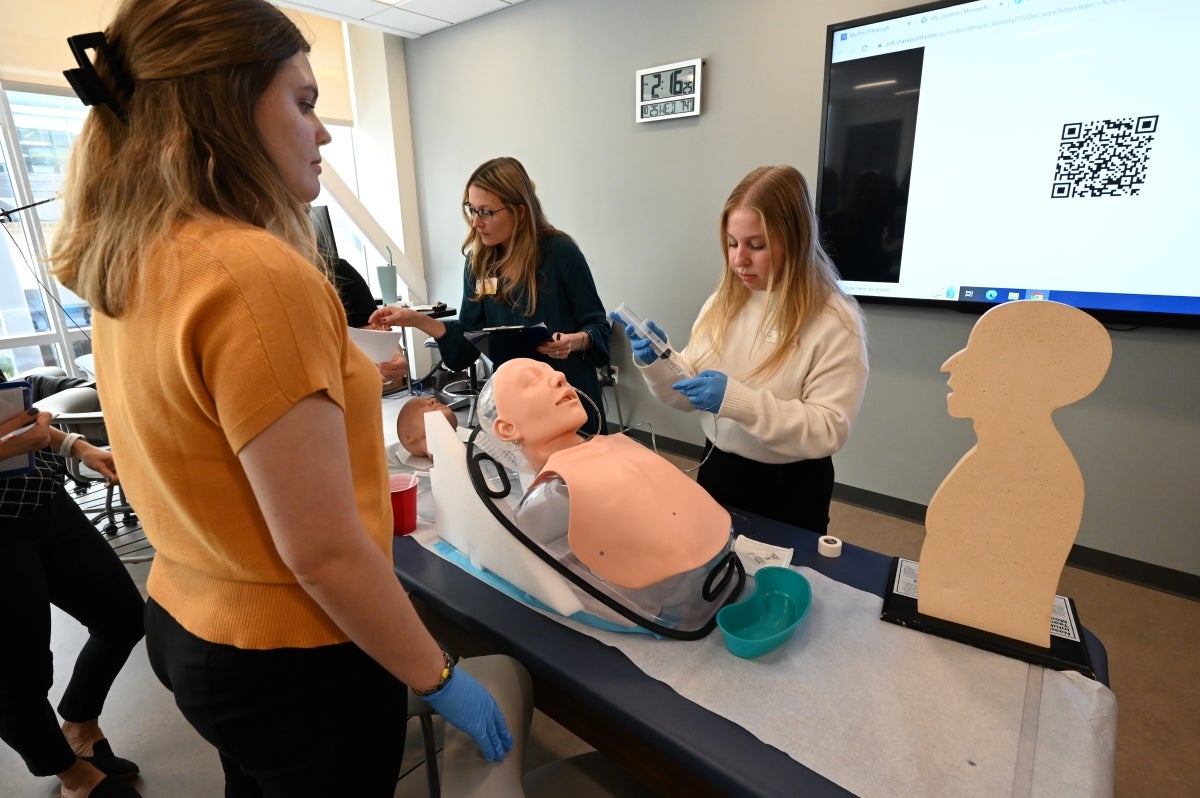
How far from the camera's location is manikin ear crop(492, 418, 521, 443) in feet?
3.61

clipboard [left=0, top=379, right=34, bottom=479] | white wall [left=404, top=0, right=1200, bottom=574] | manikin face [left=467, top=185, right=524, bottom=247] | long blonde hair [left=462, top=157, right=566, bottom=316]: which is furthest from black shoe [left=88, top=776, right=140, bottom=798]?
white wall [left=404, top=0, right=1200, bottom=574]

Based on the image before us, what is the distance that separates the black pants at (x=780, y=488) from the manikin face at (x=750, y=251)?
46 cm

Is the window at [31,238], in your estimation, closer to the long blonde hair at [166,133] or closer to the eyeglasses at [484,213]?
the eyeglasses at [484,213]

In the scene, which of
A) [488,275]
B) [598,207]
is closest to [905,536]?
[488,275]

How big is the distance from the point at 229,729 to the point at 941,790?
2.83 ft

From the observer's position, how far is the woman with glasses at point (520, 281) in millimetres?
2088

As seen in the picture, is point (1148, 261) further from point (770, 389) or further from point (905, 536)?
point (770, 389)

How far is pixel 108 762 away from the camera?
160 cm

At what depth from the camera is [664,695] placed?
837 millimetres

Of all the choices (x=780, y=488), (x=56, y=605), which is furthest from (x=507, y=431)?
(x=56, y=605)

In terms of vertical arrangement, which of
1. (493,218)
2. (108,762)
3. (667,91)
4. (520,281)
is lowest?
(108,762)

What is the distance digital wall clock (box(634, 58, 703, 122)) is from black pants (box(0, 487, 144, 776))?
2960 millimetres

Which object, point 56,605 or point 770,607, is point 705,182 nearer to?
point 770,607

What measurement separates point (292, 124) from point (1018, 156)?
2532 mm
